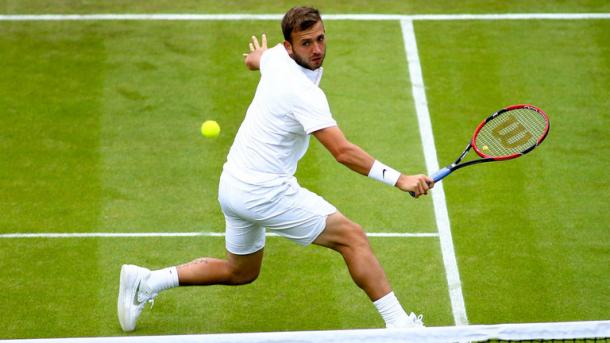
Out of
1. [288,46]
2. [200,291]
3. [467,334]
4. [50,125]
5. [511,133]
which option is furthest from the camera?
[50,125]

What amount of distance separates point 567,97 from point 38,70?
514 centimetres

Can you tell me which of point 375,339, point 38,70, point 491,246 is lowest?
point 38,70

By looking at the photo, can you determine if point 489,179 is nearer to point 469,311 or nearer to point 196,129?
point 469,311

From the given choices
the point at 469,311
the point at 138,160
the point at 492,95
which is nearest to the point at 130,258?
the point at 138,160

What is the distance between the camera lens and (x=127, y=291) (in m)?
7.71

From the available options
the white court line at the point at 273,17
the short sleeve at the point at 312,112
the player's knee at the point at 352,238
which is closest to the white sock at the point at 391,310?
the player's knee at the point at 352,238

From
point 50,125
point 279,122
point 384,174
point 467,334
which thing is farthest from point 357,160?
point 50,125

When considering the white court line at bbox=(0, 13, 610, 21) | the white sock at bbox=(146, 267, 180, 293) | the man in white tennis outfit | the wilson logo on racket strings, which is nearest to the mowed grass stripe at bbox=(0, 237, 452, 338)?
the white sock at bbox=(146, 267, 180, 293)

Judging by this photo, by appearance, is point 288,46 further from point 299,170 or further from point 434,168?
point 434,168

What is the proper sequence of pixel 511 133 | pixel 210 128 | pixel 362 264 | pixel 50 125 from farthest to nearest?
pixel 50 125 < pixel 210 128 < pixel 511 133 < pixel 362 264

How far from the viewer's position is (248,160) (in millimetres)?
7137

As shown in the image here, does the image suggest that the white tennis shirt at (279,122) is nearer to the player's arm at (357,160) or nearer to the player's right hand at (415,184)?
the player's arm at (357,160)

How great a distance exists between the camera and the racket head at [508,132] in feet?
25.7

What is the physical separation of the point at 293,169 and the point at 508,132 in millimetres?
1667
